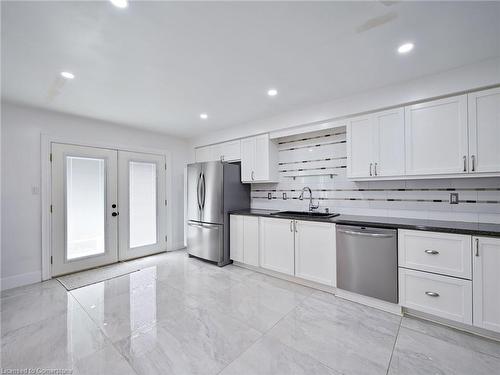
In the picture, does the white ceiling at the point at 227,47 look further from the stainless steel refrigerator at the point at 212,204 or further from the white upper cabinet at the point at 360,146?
the stainless steel refrigerator at the point at 212,204

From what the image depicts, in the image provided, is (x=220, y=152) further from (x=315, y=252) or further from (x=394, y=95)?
(x=394, y=95)

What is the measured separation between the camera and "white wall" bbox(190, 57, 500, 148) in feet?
6.64

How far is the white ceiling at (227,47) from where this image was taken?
4.82 feet

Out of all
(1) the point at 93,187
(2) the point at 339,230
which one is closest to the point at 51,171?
(1) the point at 93,187

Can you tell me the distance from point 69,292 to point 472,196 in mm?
4858

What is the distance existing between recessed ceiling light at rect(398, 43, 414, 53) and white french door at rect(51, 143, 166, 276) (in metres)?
4.12

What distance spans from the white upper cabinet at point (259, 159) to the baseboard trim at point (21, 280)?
3.32 m

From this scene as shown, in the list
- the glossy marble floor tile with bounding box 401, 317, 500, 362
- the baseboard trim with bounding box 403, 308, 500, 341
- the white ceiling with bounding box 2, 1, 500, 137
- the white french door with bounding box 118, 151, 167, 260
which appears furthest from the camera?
the white french door with bounding box 118, 151, 167, 260

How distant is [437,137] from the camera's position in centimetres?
225

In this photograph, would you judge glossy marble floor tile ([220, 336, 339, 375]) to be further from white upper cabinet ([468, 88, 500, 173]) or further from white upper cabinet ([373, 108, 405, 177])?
white upper cabinet ([468, 88, 500, 173])

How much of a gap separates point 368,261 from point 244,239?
182 centimetres

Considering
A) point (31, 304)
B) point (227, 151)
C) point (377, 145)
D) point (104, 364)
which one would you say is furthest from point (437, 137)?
point (31, 304)

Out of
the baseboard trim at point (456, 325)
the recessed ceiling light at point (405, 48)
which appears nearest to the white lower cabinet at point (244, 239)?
the baseboard trim at point (456, 325)

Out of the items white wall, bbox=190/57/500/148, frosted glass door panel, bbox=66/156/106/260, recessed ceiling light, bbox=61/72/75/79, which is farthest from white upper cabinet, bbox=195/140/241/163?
recessed ceiling light, bbox=61/72/75/79
